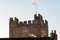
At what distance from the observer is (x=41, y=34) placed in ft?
232

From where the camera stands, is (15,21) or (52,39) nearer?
(52,39)

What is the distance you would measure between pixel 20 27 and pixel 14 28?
150 cm

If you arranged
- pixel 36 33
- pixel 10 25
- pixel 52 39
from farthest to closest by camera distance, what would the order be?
pixel 10 25 < pixel 36 33 < pixel 52 39

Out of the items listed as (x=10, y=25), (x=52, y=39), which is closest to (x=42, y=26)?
(x=10, y=25)

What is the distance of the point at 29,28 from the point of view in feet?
234

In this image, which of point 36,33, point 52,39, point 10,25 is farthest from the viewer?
point 10,25

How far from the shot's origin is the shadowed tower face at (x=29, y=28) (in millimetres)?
70500

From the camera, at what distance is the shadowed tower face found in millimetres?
Answer: 70500

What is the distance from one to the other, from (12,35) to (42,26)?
6799 mm

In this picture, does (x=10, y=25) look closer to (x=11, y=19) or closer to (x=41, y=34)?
(x=11, y=19)

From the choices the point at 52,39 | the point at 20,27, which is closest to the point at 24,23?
the point at 20,27

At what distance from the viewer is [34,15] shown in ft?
237

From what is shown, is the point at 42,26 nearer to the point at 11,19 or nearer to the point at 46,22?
the point at 46,22

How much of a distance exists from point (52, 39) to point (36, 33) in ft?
68.0
